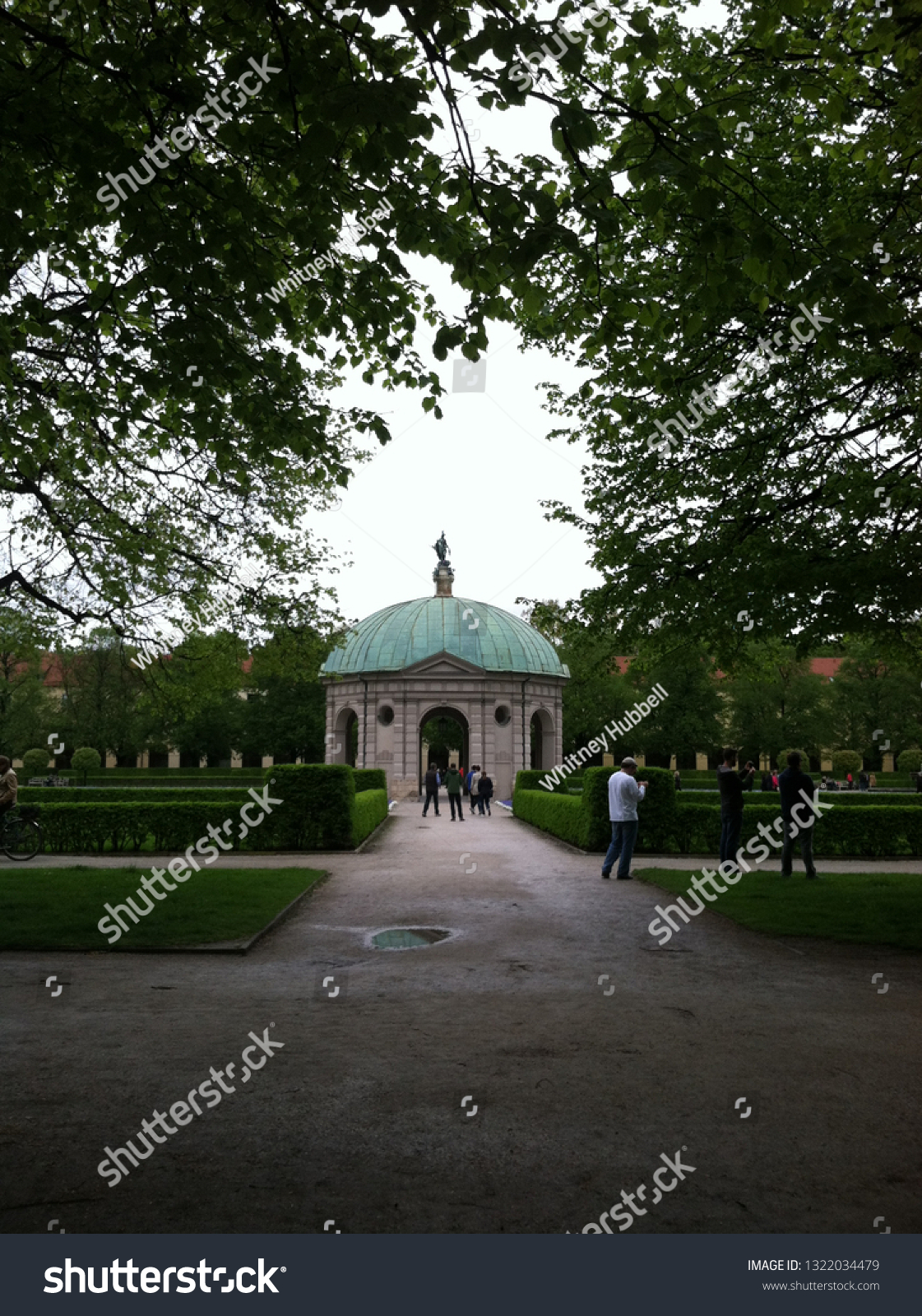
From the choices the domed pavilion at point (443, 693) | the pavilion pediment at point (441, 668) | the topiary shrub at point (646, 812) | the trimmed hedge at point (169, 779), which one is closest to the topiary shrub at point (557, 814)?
the topiary shrub at point (646, 812)

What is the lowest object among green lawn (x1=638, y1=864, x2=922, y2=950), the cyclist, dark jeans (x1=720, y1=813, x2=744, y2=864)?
green lawn (x1=638, y1=864, x2=922, y2=950)

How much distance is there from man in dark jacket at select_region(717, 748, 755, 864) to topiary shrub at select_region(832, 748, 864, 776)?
155ft

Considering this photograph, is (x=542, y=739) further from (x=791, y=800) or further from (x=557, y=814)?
A: (x=791, y=800)

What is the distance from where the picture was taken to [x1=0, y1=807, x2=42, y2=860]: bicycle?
60.8 feet

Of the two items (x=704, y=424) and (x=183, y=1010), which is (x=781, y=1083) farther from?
(x=704, y=424)

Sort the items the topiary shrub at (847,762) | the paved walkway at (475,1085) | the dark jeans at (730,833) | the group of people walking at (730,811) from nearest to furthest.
→ the paved walkway at (475,1085), the group of people walking at (730,811), the dark jeans at (730,833), the topiary shrub at (847,762)

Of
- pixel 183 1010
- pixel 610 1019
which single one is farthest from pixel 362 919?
pixel 610 1019

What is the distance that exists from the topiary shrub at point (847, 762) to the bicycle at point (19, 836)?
167 feet

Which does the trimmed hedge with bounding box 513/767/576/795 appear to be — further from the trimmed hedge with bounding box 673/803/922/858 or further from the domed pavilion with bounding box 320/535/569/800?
the trimmed hedge with bounding box 673/803/922/858

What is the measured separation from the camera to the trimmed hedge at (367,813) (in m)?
21.2

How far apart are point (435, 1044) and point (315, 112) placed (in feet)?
18.9

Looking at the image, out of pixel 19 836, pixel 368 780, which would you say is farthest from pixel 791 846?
pixel 368 780

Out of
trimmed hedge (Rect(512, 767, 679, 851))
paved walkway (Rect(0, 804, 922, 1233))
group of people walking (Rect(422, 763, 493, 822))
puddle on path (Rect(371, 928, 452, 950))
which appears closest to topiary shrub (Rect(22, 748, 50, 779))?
group of people walking (Rect(422, 763, 493, 822))

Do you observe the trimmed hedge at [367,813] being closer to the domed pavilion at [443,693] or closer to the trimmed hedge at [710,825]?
the trimmed hedge at [710,825]
